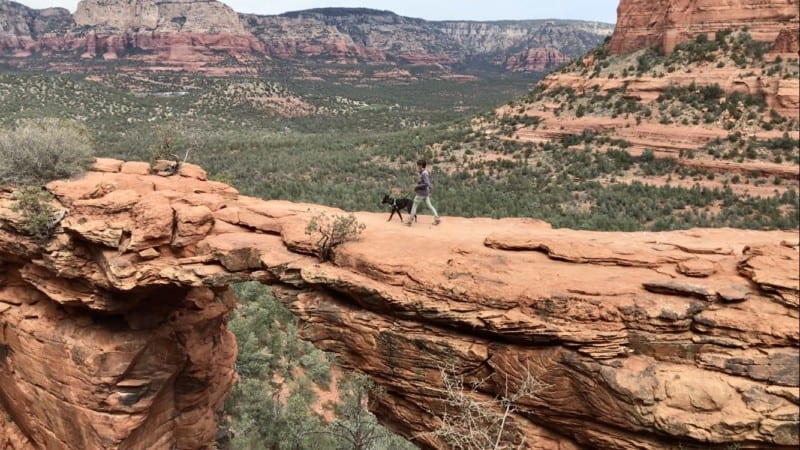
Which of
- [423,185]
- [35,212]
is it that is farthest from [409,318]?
[35,212]

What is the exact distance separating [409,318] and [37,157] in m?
9.21

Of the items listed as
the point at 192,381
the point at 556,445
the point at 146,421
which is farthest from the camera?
the point at 192,381

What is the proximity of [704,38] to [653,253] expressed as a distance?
38.6 m

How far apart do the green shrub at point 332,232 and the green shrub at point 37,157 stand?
20.8ft

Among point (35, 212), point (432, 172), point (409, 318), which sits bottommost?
point (432, 172)

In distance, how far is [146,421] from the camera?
11914 mm

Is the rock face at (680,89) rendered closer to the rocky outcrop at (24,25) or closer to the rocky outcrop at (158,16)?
the rocky outcrop at (158,16)

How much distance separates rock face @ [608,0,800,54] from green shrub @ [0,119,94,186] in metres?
40.1

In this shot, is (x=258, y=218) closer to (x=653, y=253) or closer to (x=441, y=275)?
(x=441, y=275)

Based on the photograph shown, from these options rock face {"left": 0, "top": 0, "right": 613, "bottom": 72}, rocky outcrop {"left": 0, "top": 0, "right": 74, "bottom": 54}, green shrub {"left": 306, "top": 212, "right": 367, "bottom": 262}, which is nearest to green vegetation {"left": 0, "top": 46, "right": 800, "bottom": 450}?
green shrub {"left": 306, "top": 212, "right": 367, "bottom": 262}

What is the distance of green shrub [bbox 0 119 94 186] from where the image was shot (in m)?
11.3

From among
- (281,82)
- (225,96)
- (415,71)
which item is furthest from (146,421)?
(415,71)

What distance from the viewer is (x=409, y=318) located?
28.1 ft

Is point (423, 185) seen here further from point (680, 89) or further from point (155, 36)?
point (155, 36)
